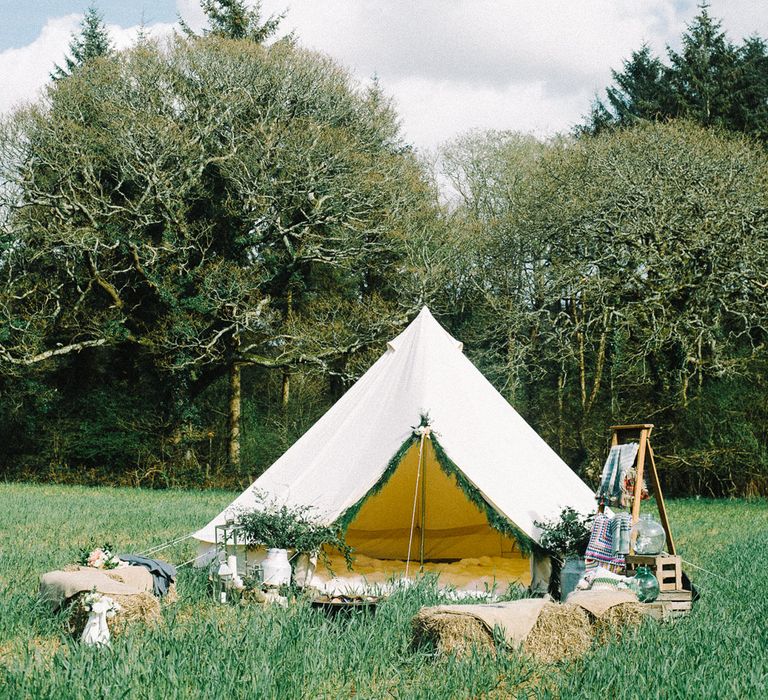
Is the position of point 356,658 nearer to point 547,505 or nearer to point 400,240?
point 547,505

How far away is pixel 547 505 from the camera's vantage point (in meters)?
6.37

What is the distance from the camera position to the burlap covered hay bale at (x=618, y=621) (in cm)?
436

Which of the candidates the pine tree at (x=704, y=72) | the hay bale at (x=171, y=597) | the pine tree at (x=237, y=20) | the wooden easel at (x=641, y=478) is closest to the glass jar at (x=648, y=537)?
the wooden easel at (x=641, y=478)

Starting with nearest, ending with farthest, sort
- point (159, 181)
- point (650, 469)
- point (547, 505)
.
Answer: point (650, 469), point (547, 505), point (159, 181)

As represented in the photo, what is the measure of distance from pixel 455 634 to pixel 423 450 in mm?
2936

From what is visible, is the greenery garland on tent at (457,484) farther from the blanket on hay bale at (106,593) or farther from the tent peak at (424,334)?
the blanket on hay bale at (106,593)

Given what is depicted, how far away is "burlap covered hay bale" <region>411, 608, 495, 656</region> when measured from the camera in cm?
393

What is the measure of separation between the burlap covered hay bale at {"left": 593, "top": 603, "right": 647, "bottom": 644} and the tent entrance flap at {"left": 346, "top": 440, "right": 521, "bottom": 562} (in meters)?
3.87

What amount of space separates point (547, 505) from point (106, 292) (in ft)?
41.2

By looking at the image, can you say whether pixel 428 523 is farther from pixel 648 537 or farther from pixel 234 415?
pixel 234 415

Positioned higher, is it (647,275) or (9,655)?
(647,275)

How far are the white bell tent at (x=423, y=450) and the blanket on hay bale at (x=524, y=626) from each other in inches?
63.2

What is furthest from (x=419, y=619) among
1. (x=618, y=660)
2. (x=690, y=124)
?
(x=690, y=124)

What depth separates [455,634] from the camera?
3965 mm
